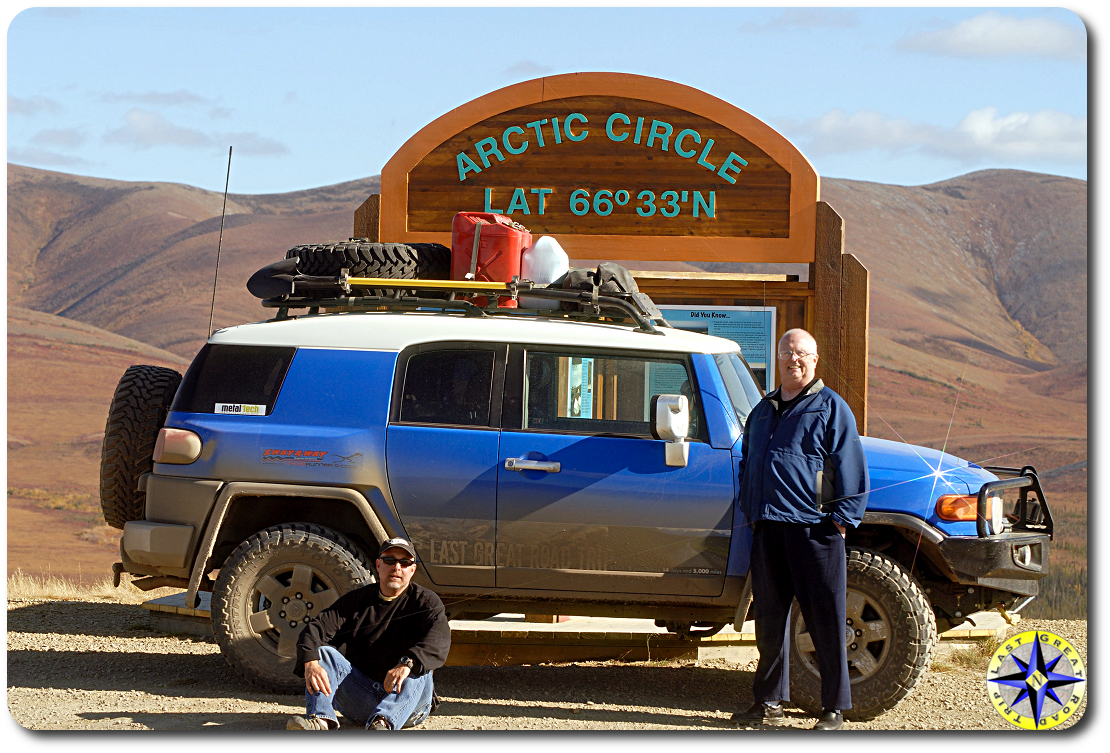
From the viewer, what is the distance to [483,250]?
710 centimetres

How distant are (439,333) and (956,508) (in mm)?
2993

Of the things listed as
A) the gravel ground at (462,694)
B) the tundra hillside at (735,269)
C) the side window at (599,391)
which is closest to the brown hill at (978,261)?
the tundra hillside at (735,269)

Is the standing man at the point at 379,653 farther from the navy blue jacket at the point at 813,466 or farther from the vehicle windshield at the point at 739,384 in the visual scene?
the vehicle windshield at the point at 739,384

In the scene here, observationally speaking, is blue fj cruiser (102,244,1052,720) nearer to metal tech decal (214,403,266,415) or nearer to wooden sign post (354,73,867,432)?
metal tech decal (214,403,266,415)

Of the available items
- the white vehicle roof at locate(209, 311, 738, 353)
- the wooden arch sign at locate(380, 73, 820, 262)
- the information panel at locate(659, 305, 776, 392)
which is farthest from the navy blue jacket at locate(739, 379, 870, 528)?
the wooden arch sign at locate(380, 73, 820, 262)

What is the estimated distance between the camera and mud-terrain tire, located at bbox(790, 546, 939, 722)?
5.61 metres

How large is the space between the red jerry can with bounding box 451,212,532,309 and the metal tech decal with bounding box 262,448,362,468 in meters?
1.62

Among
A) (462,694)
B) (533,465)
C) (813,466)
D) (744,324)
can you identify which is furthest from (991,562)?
(744,324)

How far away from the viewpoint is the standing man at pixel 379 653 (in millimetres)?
4859

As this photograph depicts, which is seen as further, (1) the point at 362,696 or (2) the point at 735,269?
(2) the point at 735,269

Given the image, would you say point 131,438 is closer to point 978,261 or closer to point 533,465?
point 533,465

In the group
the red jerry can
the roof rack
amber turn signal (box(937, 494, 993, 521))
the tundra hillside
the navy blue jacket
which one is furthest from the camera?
the tundra hillside

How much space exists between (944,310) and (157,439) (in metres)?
70.6

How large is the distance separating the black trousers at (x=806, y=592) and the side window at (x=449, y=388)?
167cm
